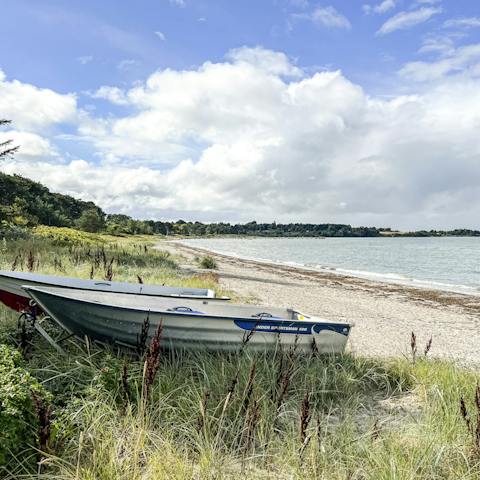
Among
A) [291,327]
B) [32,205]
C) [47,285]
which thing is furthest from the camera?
[32,205]

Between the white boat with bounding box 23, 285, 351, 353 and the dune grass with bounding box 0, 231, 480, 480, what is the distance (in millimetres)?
196

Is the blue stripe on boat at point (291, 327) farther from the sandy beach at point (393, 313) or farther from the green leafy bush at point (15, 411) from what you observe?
the green leafy bush at point (15, 411)

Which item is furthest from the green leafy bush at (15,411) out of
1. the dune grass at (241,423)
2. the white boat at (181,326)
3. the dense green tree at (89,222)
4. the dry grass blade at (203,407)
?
the dense green tree at (89,222)

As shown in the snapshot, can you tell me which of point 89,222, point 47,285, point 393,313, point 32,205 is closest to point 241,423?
point 47,285

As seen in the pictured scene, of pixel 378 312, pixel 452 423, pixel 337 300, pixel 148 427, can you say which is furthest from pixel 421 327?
pixel 148 427

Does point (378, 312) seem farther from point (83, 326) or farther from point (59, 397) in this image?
point (59, 397)

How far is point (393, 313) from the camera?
1603 centimetres

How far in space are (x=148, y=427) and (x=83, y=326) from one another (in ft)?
7.36

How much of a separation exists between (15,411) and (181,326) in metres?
2.64

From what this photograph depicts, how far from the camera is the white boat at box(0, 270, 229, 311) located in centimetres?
671

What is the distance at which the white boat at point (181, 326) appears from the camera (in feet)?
17.6

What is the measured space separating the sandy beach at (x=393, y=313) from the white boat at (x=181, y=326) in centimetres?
183

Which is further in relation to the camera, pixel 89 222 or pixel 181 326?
pixel 89 222

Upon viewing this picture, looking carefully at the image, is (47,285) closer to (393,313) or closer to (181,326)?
(181,326)
